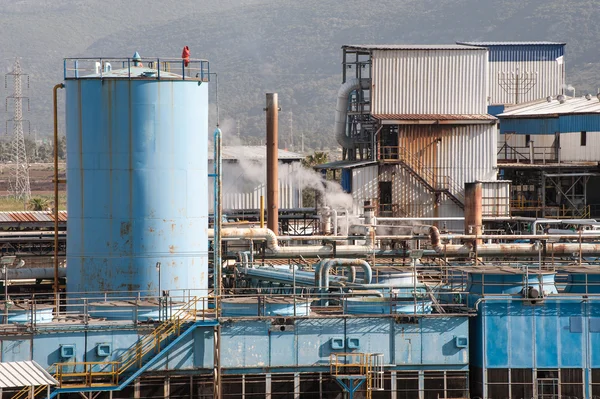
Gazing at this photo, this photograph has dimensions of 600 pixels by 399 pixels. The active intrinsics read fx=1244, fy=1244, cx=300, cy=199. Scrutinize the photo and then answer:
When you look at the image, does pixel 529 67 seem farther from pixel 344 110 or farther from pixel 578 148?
pixel 344 110

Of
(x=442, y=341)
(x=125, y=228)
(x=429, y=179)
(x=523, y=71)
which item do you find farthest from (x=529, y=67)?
(x=125, y=228)

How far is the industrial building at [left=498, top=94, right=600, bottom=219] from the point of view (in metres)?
74.1

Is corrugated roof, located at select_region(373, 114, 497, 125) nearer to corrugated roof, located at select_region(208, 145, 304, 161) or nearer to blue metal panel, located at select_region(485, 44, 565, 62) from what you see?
corrugated roof, located at select_region(208, 145, 304, 161)

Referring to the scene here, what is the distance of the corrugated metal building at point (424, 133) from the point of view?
69.7 meters

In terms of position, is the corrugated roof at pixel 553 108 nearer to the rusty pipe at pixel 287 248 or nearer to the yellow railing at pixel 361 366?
the rusty pipe at pixel 287 248

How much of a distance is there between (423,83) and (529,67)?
24285mm

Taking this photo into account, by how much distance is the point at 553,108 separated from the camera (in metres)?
79.8

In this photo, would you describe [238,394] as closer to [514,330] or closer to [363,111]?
[514,330]

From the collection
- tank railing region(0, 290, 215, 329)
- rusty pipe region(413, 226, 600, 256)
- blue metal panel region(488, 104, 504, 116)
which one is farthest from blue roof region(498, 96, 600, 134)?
tank railing region(0, 290, 215, 329)

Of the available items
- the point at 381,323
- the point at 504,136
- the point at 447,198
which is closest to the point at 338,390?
the point at 381,323

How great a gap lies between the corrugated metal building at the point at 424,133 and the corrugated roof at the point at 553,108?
760 cm

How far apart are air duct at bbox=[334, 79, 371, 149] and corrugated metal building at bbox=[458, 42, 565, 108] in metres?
22.3

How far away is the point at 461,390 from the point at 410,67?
35647 mm

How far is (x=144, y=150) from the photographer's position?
3862 centimetres
